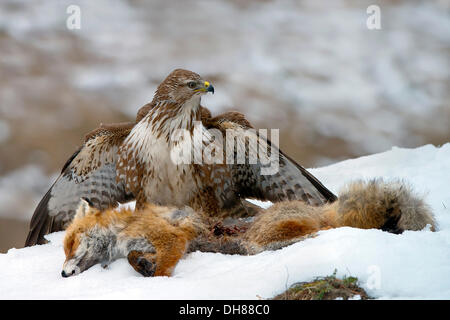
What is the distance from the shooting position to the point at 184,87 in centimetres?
539

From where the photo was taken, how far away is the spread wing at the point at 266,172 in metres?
5.57

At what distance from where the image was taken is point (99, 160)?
5.85 m

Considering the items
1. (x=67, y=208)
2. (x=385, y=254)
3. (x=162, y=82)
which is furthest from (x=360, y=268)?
(x=67, y=208)

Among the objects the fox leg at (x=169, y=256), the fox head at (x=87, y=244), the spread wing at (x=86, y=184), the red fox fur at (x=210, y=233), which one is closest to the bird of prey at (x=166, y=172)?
the spread wing at (x=86, y=184)

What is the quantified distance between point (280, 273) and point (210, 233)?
139 centimetres

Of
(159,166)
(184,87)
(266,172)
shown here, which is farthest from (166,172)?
(266,172)

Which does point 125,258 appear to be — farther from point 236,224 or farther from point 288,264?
point 288,264

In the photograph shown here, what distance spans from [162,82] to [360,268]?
340 cm

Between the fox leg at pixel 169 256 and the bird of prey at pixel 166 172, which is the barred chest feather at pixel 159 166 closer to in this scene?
the bird of prey at pixel 166 172

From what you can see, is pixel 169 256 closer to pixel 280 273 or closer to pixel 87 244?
pixel 87 244

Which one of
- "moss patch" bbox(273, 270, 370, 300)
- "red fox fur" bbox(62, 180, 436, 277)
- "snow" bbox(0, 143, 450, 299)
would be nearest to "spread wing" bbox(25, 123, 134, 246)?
"red fox fur" bbox(62, 180, 436, 277)

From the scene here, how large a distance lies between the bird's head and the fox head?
1.72 meters

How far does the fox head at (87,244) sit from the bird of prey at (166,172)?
1.14 m

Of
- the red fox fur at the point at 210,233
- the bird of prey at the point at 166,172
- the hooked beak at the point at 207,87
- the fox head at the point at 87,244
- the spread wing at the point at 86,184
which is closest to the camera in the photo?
the red fox fur at the point at 210,233
